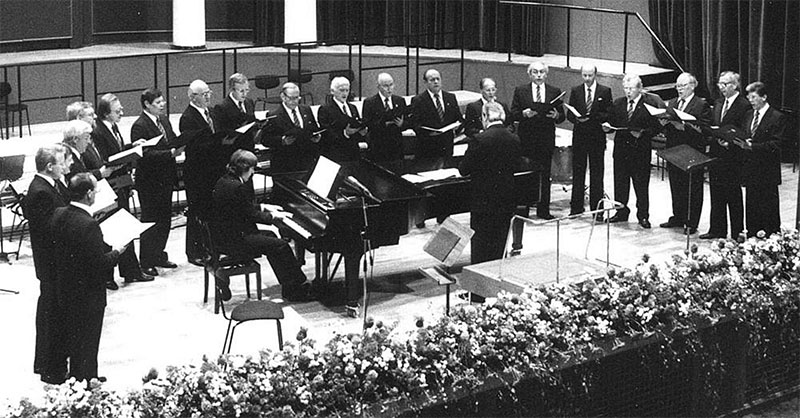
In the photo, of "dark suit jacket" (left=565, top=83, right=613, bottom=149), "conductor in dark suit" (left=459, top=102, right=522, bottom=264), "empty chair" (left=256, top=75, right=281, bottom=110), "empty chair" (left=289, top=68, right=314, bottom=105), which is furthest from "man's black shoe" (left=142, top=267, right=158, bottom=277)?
"empty chair" (left=256, top=75, right=281, bottom=110)

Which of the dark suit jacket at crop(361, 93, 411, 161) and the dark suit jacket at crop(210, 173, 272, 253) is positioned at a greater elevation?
the dark suit jacket at crop(361, 93, 411, 161)

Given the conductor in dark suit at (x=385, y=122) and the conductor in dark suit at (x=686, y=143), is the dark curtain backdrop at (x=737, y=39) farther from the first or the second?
the conductor in dark suit at (x=385, y=122)

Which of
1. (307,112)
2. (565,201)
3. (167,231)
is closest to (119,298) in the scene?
(167,231)

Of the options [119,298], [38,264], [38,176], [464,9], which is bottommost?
[119,298]

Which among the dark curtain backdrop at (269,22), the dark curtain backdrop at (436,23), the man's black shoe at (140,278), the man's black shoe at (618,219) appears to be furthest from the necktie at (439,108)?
the dark curtain backdrop at (269,22)

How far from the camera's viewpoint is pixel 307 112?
421 inches

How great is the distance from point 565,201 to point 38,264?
6.12 metres

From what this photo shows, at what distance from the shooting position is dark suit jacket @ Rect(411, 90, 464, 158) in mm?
11070

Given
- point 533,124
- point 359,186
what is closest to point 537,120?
point 533,124

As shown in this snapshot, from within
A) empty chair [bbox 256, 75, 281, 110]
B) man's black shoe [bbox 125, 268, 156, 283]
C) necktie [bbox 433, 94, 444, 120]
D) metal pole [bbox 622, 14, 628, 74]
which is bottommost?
man's black shoe [bbox 125, 268, 156, 283]

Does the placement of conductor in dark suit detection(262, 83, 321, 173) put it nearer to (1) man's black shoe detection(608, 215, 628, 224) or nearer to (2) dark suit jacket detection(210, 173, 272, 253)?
(2) dark suit jacket detection(210, 173, 272, 253)

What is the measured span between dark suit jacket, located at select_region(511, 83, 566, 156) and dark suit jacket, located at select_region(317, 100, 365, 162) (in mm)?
1463

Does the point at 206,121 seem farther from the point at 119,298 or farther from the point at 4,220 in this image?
the point at 4,220

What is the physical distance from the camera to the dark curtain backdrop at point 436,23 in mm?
16297
